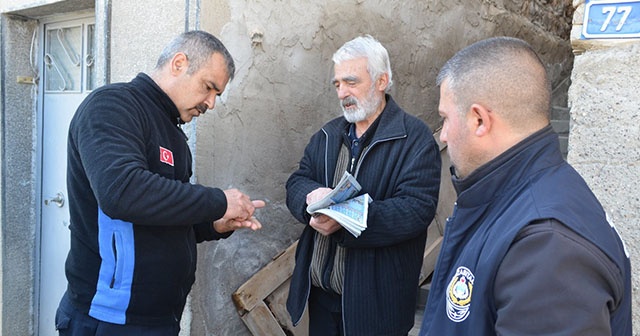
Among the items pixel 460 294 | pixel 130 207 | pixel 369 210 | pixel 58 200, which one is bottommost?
pixel 58 200

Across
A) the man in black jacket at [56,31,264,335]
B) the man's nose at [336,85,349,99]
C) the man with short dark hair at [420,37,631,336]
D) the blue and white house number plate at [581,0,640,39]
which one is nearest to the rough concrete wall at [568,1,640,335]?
the blue and white house number plate at [581,0,640,39]

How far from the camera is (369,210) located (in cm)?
227

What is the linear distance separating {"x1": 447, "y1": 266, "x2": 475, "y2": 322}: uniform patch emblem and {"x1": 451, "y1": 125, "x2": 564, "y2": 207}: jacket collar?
185mm

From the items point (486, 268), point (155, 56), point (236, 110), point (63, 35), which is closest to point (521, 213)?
point (486, 268)

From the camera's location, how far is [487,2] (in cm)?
487

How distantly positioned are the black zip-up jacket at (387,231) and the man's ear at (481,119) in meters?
1.08

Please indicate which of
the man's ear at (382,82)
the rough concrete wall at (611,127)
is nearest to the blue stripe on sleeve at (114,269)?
the man's ear at (382,82)

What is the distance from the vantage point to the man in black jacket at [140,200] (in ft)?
5.77

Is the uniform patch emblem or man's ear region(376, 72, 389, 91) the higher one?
man's ear region(376, 72, 389, 91)

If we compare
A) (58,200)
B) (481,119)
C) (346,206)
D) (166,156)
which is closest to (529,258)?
(481,119)

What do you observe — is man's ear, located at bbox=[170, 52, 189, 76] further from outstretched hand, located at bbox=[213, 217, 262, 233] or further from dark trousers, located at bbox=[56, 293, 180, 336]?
dark trousers, located at bbox=[56, 293, 180, 336]

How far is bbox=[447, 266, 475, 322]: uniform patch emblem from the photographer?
1.16 m

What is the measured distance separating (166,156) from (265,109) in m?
1.14

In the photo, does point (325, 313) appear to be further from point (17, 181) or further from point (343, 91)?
point (17, 181)
